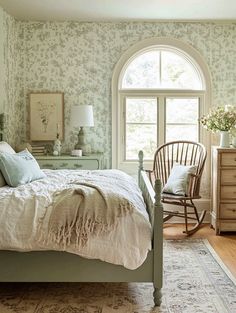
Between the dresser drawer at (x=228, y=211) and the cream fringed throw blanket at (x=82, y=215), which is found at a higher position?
the cream fringed throw blanket at (x=82, y=215)

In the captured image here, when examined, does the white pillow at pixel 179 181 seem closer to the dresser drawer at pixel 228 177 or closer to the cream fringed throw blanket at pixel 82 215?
the dresser drawer at pixel 228 177

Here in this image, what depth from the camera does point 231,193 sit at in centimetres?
528

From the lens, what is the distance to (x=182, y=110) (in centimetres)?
606

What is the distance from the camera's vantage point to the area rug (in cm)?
310

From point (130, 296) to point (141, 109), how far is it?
10.6 ft

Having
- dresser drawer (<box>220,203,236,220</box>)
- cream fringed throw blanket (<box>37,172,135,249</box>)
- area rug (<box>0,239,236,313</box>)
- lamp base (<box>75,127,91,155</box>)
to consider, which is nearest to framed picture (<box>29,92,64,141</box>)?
lamp base (<box>75,127,91,155</box>)

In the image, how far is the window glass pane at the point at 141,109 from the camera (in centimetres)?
605

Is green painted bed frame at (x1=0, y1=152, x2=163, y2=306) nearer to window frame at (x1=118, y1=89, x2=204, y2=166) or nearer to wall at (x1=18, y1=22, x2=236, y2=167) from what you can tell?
window frame at (x1=118, y1=89, x2=204, y2=166)

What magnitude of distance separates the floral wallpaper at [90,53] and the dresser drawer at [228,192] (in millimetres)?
1369

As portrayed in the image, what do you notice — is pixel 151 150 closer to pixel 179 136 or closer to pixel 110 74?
pixel 179 136

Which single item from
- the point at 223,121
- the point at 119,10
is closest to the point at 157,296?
the point at 223,121

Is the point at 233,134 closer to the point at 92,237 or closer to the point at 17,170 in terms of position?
the point at 17,170

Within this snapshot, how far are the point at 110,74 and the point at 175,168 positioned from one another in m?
1.54

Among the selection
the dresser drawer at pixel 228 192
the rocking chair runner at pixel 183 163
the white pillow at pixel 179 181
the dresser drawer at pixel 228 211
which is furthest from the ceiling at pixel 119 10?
the dresser drawer at pixel 228 211
